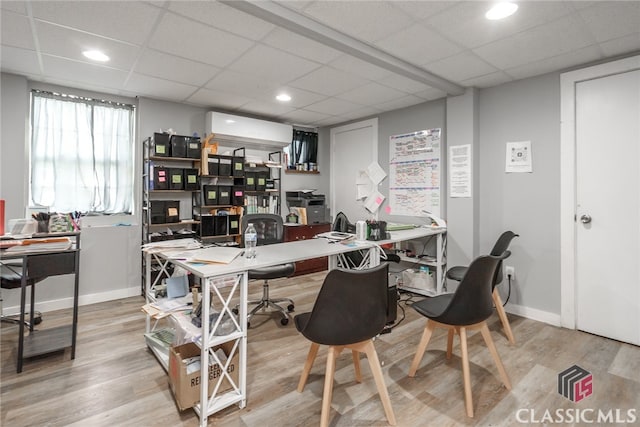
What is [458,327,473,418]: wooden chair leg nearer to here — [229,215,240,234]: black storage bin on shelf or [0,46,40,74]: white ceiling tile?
[229,215,240,234]: black storage bin on shelf

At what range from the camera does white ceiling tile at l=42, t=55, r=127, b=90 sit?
2836 mm

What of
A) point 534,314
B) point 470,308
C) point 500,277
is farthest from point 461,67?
point 534,314

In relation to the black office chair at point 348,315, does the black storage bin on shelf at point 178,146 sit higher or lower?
higher

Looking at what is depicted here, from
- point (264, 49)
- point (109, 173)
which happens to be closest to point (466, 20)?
point (264, 49)

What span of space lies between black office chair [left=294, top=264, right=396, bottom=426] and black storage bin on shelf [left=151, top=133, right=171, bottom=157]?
2981 mm

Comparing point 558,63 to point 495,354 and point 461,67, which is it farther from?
point 495,354

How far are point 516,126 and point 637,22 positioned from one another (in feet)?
3.90

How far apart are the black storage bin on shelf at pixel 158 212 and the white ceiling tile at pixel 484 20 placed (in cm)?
334

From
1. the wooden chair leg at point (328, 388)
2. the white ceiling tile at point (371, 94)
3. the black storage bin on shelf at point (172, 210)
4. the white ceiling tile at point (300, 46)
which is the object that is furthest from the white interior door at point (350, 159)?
the wooden chair leg at point (328, 388)

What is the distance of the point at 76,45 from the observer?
8.19 ft

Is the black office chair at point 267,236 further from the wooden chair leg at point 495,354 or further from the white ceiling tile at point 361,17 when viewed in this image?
the white ceiling tile at point 361,17

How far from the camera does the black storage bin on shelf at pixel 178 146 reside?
12.6 feet

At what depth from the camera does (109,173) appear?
3785 millimetres

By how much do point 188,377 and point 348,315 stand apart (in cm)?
98
